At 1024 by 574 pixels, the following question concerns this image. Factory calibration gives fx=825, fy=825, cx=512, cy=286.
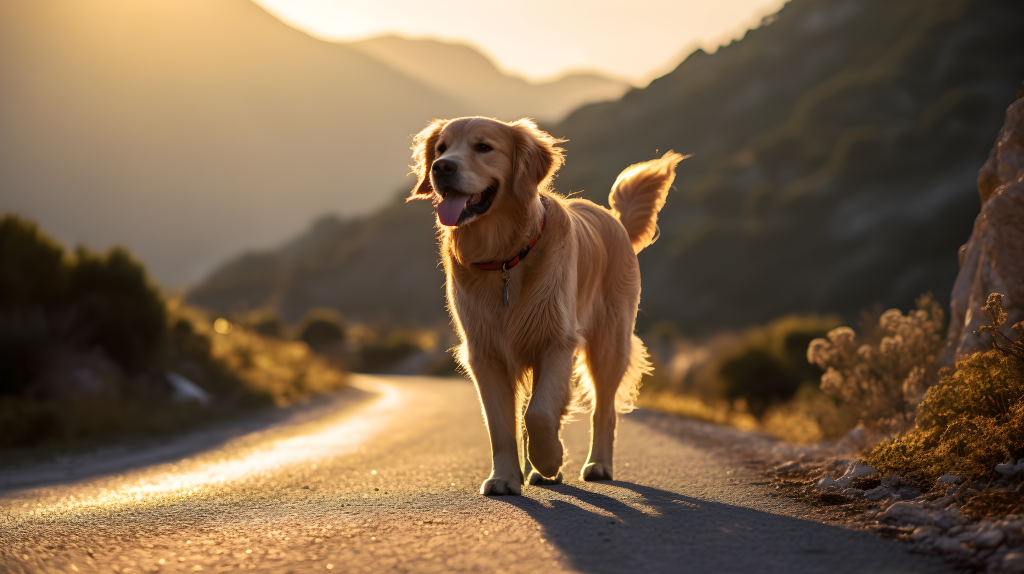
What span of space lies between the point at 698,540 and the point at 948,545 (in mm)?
928

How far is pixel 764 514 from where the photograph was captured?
3.98 m

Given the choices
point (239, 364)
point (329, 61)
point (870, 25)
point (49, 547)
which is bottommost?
point (49, 547)

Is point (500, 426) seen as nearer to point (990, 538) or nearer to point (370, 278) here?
point (990, 538)

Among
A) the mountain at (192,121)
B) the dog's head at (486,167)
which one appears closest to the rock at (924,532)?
the dog's head at (486,167)

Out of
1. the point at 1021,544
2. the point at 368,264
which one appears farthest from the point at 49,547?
the point at 368,264

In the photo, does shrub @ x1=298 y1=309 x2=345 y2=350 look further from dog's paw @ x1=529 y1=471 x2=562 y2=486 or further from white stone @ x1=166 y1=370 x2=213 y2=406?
dog's paw @ x1=529 y1=471 x2=562 y2=486

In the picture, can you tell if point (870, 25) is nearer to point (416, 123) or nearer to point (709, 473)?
point (709, 473)

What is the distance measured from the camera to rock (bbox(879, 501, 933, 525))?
11.3 ft

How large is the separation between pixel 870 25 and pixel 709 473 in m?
49.9

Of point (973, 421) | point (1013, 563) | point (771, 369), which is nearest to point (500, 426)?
point (973, 421)

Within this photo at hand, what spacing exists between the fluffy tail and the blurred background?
1059mm

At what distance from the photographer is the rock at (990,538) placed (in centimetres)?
288

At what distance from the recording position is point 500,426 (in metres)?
4.88

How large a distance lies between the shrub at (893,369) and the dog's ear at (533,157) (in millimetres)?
3257
